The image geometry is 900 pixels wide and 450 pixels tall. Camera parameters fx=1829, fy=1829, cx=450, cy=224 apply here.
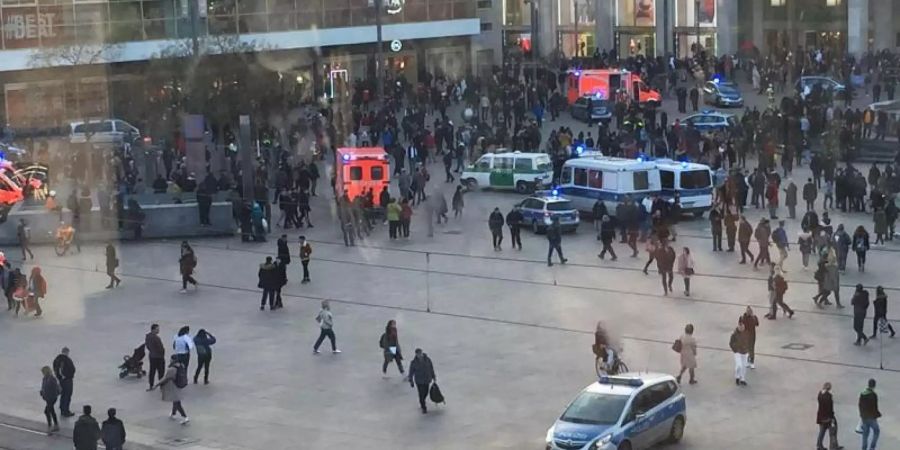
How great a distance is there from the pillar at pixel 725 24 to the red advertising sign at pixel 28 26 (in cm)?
2360

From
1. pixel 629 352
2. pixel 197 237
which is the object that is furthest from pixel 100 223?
pixel 629 352

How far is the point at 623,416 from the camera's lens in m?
19.8

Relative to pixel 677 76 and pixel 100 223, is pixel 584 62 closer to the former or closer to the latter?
pixel 677 76

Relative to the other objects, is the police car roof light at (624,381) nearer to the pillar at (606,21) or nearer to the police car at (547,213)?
the police car at (547,213)

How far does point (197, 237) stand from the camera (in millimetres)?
36094

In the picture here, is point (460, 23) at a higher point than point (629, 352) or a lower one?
higher

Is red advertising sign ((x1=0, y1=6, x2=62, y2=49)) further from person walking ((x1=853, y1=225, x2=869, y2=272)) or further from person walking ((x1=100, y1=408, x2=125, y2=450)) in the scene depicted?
person walking ((x1=100, y1=408, x2=125, y2=450))

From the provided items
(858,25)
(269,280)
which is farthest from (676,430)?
(858,25)

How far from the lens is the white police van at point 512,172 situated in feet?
134

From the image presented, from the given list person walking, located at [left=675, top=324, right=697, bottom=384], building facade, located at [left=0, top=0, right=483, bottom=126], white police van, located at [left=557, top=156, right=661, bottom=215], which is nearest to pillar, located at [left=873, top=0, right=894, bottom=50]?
building facade, located at [left=0, top=0, right=483, bottom=126]

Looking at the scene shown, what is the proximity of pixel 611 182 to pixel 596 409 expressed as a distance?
17445mm

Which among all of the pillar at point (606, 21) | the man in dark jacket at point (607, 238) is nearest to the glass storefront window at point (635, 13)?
the pillar at point (606, 21)

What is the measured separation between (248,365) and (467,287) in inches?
237

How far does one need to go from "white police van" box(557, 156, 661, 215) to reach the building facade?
16599mm
